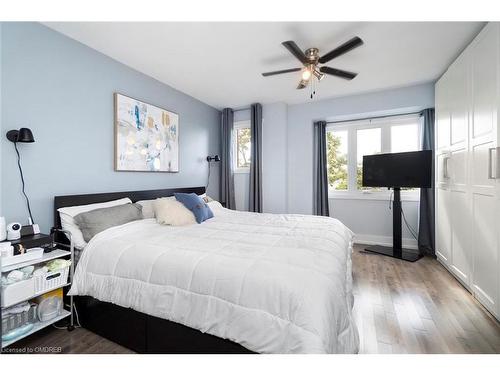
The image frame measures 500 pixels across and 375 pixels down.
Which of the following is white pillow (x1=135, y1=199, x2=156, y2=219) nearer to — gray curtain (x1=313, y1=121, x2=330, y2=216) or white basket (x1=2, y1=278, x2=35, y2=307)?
white basket (x1=2, y1=278, x2=35, y2=307)

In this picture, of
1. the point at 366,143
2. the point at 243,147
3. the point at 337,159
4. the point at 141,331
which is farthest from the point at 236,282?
the point at 366,143

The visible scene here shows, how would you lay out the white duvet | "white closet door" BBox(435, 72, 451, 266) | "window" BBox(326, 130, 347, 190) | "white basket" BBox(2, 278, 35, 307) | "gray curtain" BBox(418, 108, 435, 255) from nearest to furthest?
the white duvet, "white basket" BBox(2, 278, 35, 307), "white closet door" BBox(435, 72, 451, 266), "gray curtain" BBox(418, 108, 435, 255), "window" BBox(326, 130, 347, 190)

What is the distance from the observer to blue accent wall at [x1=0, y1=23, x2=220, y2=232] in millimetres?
1764

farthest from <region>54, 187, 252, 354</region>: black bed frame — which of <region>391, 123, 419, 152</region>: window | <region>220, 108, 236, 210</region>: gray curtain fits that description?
<region>391, 123, 419, 152</region>: window

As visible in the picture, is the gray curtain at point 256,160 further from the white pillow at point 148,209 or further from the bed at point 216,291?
the bed at point 216,291

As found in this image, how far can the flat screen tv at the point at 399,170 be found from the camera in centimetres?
302

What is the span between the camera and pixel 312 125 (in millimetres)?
4141

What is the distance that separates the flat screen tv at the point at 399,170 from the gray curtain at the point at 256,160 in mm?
1720

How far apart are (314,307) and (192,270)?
70cm

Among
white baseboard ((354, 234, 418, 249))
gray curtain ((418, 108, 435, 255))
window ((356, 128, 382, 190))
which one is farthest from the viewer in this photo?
window ((356, 128, 382, 190))

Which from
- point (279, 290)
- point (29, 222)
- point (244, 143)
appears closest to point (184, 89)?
point (244, 143)

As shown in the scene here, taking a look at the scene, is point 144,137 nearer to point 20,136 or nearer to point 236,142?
point 20,136

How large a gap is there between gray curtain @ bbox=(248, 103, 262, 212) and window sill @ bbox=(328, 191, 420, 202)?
1365mm

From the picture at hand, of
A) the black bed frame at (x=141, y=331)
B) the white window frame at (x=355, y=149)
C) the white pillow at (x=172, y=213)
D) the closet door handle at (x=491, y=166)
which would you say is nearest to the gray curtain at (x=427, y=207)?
the white window frame at (x=355, y=149)
